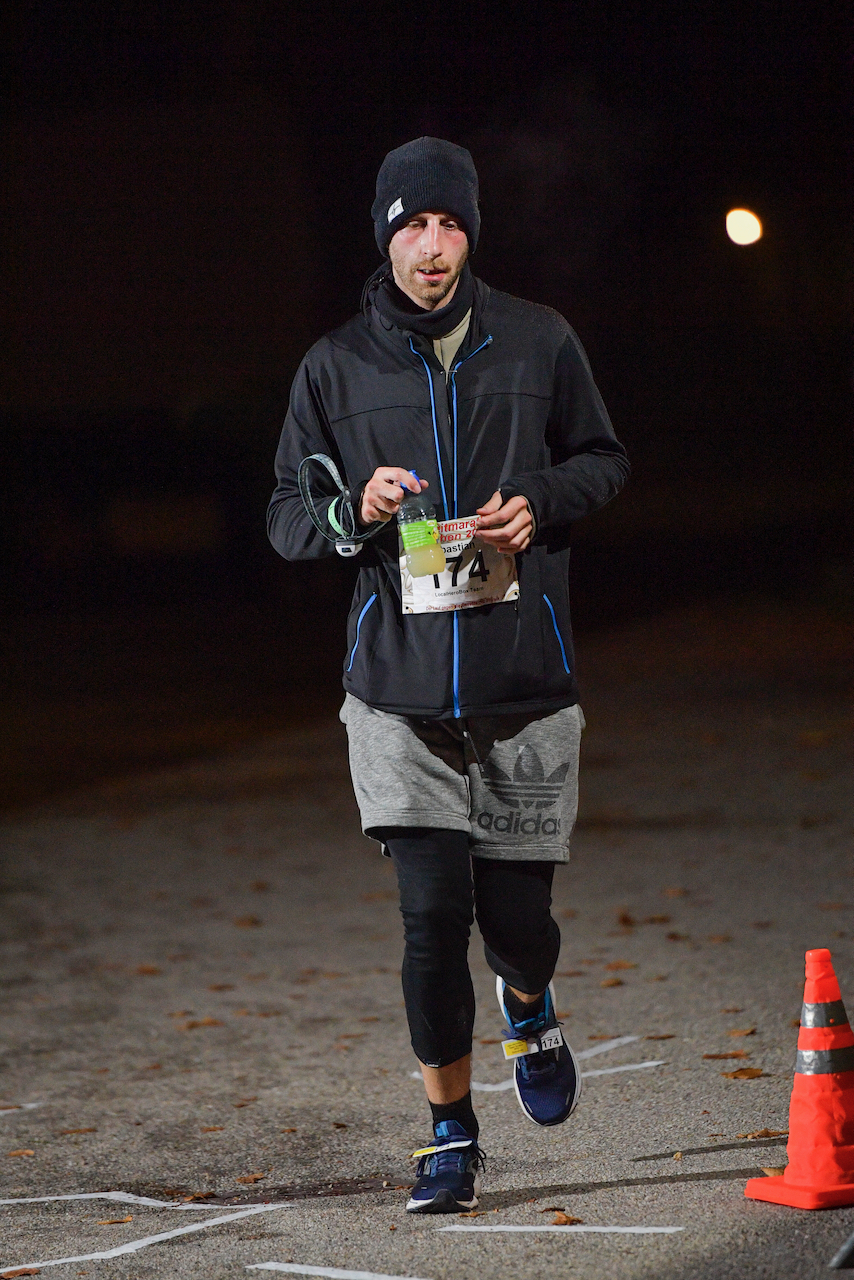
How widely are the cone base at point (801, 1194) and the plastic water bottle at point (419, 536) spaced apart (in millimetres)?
1641

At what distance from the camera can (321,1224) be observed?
4.10m

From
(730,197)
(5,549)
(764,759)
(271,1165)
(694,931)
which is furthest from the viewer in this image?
(5,549)

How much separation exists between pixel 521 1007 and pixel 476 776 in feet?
2.34

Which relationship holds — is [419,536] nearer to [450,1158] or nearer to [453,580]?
[453,580]

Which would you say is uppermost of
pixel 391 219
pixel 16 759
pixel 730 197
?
pixel 730 197

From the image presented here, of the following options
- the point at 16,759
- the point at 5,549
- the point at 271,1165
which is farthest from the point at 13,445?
the point at 271,1165

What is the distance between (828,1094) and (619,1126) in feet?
4.34

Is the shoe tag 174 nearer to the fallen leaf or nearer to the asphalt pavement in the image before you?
the asphalt pavement

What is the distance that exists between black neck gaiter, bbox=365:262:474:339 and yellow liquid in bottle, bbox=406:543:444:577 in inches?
23.6

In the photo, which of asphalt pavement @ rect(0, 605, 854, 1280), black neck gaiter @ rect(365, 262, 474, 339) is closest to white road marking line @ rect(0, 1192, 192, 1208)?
asphalt pavement @ rect(0, 605, 854, 1280)

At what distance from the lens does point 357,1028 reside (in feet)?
22.2

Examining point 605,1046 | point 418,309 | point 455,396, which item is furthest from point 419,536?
point 605,1046

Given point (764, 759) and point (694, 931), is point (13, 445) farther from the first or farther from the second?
point (694, 931)

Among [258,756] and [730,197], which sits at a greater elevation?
[730,197]
